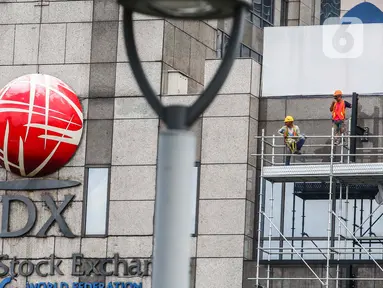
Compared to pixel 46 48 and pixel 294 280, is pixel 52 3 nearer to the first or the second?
pixel 46 48

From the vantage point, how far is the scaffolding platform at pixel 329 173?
34.0 meters

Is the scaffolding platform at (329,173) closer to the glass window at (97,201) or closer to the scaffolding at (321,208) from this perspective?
the scaffolding at (321,208)

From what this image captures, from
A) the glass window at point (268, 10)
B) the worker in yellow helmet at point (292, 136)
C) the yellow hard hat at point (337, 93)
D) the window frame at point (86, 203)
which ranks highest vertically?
the glass window at point (268, 10)

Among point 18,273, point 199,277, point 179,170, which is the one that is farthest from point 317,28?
point 179,170

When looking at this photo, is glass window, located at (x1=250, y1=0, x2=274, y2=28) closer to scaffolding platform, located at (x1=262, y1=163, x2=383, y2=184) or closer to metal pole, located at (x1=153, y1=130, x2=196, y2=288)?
scaffolding platform, located at (x1=262, y1=163, x2=383, y2=184)

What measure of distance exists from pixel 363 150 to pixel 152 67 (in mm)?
5801

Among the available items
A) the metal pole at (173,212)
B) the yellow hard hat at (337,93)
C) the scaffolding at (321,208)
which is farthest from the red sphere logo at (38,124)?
the metal pole at (173,212)

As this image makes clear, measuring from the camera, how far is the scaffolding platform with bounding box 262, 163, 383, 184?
112 feet

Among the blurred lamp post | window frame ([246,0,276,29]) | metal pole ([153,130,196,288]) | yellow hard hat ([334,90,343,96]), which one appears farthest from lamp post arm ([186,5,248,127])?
window frame ([246,0,276,29])

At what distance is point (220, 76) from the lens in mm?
12508

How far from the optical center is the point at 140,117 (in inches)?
1421

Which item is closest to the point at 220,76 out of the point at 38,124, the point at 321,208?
the point at 321,208

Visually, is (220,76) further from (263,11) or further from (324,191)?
(263,11)

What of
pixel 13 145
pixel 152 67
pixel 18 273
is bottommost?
pixel 18 273
